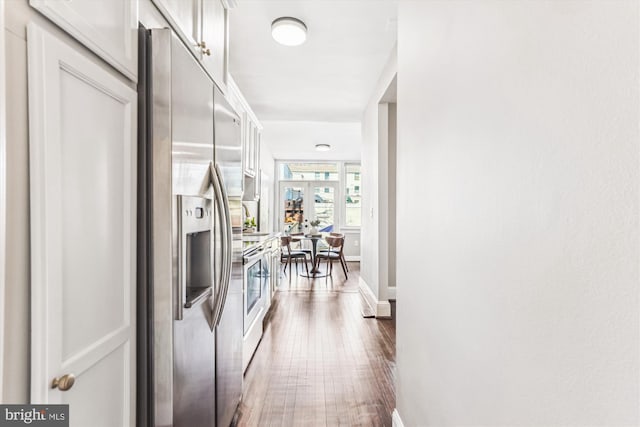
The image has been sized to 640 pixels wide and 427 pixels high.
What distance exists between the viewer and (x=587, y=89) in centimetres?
54

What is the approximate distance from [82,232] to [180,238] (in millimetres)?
311

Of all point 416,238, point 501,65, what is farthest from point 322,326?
point 501,65

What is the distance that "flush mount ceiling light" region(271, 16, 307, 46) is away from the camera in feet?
7.89

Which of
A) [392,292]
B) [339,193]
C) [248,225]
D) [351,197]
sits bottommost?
[392,292]

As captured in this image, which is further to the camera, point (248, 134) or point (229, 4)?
point (248, 134)

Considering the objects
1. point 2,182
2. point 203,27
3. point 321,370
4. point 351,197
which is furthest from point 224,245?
point 351,197

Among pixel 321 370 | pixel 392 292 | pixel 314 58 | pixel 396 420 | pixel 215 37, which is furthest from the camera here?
pixel 392 292

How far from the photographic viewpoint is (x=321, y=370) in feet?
8.05

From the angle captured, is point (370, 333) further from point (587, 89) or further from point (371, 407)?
Answer: point (587, 89)

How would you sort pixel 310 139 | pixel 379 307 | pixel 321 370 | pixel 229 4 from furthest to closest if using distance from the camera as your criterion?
pixel 310 139 → pixel 379 307 → pixel 321 370 → pixel 229 4

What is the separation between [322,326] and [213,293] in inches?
87.7

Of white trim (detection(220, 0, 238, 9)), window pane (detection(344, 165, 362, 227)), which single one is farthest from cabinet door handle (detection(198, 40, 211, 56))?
window pane (detection(344, 165, 362, 227))

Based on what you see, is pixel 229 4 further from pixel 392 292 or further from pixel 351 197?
pixel 351 197

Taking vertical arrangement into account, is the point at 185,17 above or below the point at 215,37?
below
